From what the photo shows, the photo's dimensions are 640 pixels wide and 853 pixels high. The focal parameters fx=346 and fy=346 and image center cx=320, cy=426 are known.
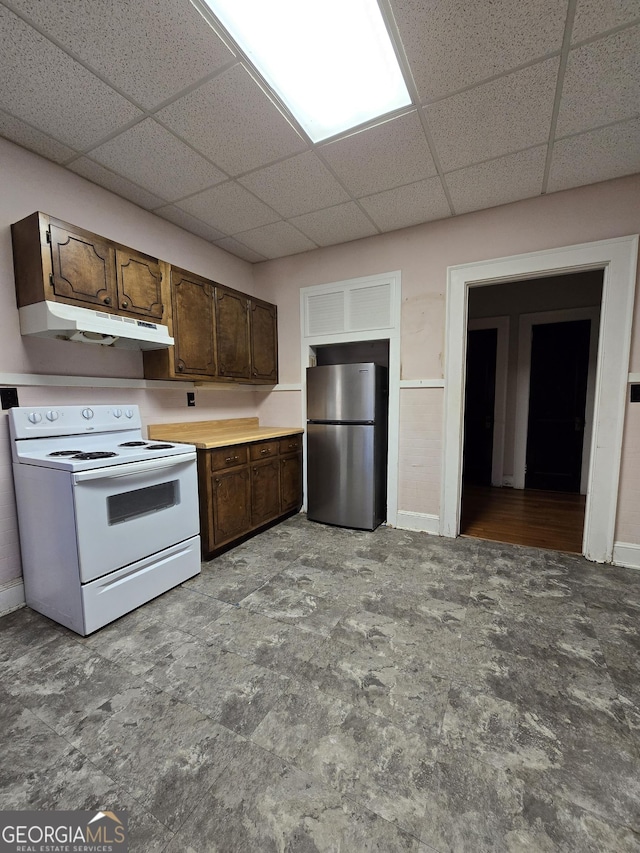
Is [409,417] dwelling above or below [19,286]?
below

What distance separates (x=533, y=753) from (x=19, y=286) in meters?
3.22

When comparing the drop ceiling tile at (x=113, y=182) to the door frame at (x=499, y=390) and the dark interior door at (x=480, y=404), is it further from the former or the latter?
the dark interior door at (x=480, y=404)

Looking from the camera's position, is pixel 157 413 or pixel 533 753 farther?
pixel 157 413

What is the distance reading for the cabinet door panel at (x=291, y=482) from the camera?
334 centimetres

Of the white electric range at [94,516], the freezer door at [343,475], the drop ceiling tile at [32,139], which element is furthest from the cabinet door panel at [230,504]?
the drop ceiling tile at [32,139]

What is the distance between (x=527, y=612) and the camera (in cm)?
193

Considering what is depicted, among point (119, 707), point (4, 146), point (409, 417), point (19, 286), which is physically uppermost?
point (4, 146)

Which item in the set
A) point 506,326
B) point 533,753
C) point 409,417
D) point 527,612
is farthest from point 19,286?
point 506,326

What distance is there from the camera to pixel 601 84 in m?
1.60

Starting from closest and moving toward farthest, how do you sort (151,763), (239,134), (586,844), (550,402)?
(586,844)
(151,763)
(239,134)
(550,402)

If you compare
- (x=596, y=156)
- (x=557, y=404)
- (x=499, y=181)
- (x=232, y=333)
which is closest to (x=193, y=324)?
(x=232, y=333)

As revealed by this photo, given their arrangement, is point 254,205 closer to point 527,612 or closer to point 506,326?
point 527,612

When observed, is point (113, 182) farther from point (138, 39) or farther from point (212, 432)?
point (212, 432)

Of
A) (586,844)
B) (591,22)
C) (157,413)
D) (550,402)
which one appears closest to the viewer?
(586,844)
